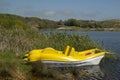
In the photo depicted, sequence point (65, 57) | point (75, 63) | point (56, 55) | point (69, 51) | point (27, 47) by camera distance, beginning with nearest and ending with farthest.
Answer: point (56, 55) → point (65, 57) → point (69, 51) → point (75, 63) → point (27, 47)

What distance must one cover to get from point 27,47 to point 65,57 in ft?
12.4

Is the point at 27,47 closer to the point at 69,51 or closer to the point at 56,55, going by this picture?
the point at 56,55

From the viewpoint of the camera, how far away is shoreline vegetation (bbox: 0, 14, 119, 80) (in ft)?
64.3

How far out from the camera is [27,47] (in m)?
28.3

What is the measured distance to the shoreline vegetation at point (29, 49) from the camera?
1959cm

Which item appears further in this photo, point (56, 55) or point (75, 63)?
point (75, 63)

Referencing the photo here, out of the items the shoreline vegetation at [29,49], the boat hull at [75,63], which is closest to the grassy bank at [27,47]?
the shoreline vegetation at [29,49]

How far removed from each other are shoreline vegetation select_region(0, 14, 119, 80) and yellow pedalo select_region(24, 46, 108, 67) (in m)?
0.84

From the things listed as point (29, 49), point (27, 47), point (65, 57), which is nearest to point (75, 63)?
point (65, 57)

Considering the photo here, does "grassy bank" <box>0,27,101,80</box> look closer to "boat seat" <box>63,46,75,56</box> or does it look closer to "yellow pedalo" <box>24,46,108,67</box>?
"yellow pedalo" <box>24,46,108,67</box>

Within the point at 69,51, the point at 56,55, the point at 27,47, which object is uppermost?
the point at 27,47

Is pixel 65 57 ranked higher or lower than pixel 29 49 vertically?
lower

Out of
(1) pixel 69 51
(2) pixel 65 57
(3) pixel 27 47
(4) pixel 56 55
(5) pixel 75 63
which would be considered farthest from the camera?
(3) pixel 27 47

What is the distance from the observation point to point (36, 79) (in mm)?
20828
